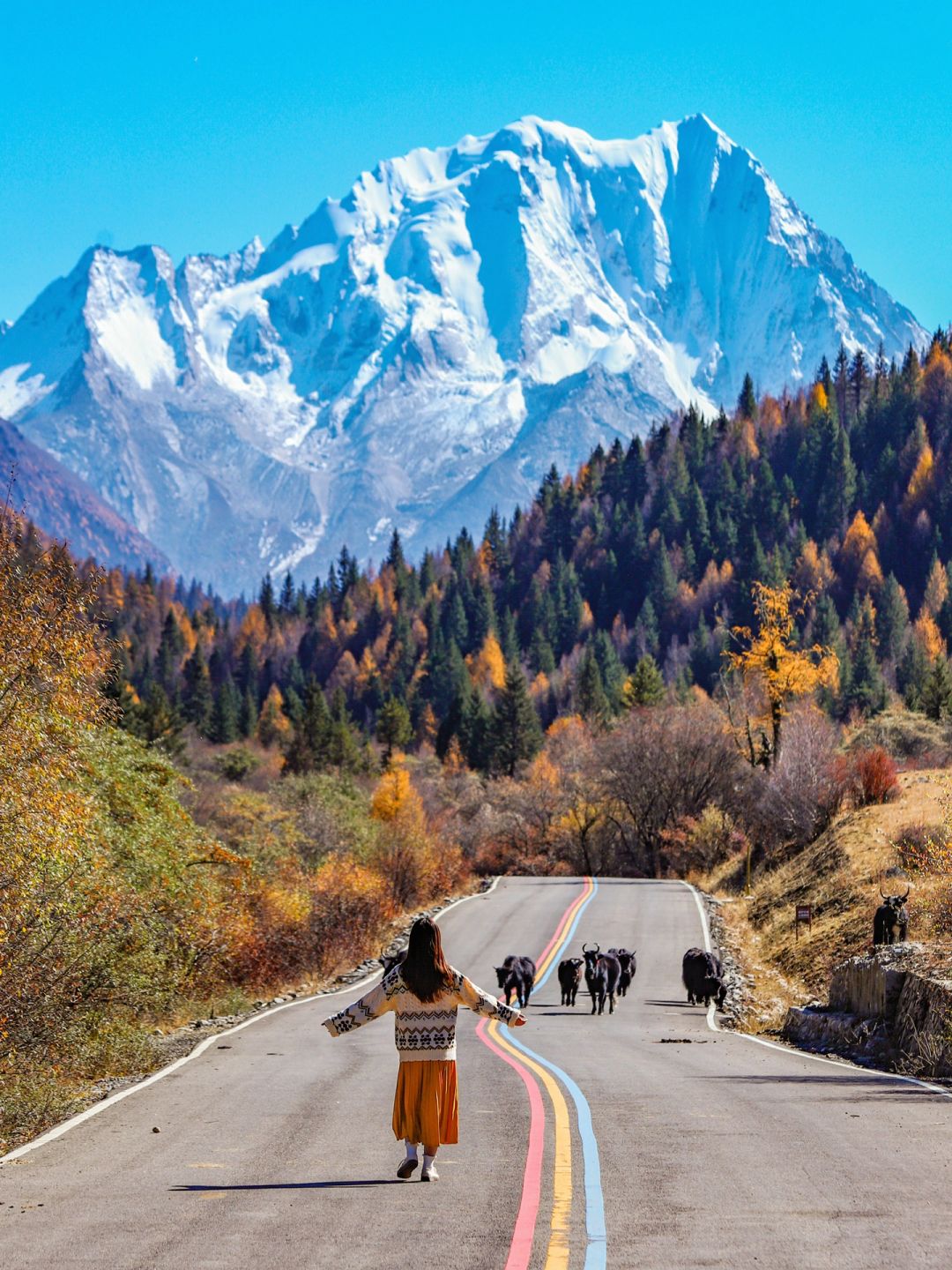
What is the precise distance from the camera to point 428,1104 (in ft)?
33.2

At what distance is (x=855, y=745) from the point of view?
70.3m

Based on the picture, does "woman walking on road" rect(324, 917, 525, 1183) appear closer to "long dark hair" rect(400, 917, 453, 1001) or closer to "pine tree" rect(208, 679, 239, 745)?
"long dark hair" rect(400, 917, 453, 1001)

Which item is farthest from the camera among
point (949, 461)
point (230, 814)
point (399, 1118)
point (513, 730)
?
point (949, 461)

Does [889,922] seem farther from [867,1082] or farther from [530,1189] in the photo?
[530,1189]

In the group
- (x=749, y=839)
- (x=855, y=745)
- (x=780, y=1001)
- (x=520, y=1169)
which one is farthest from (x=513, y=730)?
(x=520, y=1169)

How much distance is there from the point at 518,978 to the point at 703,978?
4148mm

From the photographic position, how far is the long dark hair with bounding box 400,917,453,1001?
1039cm

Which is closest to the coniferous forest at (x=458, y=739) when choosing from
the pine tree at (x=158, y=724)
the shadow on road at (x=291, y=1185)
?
the pine tree at (x=158, y=724)

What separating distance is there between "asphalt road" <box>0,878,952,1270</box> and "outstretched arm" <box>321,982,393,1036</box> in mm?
1071

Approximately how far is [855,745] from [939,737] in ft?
15.9

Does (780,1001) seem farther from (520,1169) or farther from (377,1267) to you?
(377,1267)

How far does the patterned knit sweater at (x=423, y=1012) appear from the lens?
10289 mm

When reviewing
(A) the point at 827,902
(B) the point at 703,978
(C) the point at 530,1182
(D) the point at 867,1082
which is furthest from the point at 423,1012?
(A) the point at 827,902

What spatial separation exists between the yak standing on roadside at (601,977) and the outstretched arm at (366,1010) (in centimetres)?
1971
